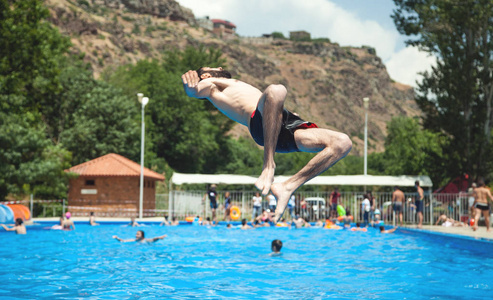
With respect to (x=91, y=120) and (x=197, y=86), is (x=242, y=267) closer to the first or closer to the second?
(x=197, y=86)

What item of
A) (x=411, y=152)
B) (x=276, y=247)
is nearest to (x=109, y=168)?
(x=276, y=247)

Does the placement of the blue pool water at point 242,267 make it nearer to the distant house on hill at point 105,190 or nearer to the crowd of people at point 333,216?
the crowd of people at point 333,216

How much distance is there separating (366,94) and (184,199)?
162551 millimetres

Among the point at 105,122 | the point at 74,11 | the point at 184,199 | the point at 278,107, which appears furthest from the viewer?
the point at 74,11

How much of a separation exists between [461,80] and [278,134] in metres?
28.2

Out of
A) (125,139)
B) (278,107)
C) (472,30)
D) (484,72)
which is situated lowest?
(278,107)

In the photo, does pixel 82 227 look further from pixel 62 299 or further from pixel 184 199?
pixel 62 299

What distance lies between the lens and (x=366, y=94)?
187250mm

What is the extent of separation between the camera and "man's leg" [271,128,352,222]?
3594mm

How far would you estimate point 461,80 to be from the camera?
2912 centimetres

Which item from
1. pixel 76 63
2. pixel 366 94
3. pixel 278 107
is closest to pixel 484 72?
pixel 278 107

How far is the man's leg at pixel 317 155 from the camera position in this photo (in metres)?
3.59

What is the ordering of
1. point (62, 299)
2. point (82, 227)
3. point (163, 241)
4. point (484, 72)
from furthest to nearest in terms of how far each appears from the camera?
point (484, 72) → point (82, 227) → point (163, 241) → point (62, 299)

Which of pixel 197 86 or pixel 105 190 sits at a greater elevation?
pixel 197 86
